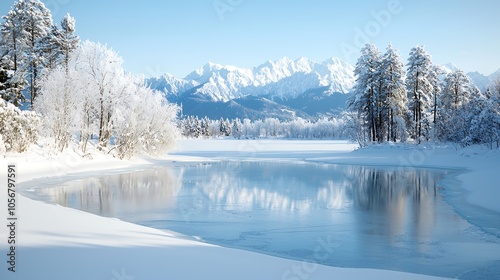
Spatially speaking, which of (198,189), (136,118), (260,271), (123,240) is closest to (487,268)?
(260,271)

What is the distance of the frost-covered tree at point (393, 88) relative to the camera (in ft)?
149

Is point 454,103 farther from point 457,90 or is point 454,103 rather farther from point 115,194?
point 115,194

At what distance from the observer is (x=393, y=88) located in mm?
45562

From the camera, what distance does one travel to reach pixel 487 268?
23.5 feet

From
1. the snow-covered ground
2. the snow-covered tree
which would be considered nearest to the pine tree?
the snow-covered ground

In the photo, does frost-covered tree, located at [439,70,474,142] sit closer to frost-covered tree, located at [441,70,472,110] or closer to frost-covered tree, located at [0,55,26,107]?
frost-covered tree, located at [441,70,472,110]

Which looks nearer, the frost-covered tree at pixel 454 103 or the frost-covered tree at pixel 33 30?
the frost-covered tree at pixel 33 30

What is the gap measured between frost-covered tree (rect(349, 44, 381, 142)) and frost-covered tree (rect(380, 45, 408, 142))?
0.92 m

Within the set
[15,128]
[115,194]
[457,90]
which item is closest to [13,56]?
[15,128]

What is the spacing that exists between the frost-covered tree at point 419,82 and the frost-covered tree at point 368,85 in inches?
174

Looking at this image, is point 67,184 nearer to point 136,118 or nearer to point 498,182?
point 136,118

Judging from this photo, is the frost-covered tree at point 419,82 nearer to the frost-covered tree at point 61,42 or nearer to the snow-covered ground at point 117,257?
the frost-covered tree at point 61,42

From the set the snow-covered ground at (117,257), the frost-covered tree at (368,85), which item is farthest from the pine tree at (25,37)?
the frost-covered tree at (368,85)

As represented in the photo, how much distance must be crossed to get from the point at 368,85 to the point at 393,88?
3.07 metres
